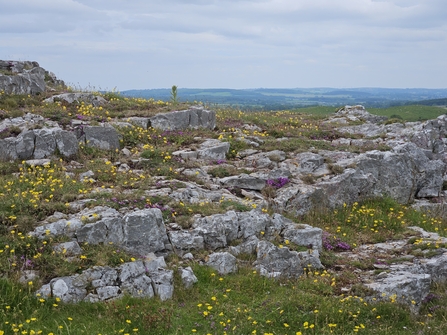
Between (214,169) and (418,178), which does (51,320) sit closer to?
(214,169)

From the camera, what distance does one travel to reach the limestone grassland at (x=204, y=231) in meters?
8.80

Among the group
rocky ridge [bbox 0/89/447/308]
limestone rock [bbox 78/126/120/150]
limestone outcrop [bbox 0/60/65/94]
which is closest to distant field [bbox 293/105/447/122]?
rocky ridge [bbox 0/89/447/308]

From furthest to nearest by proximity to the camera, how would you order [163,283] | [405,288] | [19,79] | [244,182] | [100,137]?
[19,79], [100,137], [244,182], [405,288], [163,283]

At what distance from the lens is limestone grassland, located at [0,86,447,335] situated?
8.80 metres

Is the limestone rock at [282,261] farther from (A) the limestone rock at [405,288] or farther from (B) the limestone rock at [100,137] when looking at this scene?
(B) the limestone rock at [100,137]

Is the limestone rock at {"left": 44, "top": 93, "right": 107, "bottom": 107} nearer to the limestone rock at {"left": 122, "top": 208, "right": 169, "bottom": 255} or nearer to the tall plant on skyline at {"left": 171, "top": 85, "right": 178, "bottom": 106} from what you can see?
the tall plant on skyline at {"left": 171, "top": 85, "right": 178, "bottom": 106}

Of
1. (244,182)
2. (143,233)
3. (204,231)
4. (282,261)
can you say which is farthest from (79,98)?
(282,261)

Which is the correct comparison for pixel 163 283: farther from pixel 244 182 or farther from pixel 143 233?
pixel 244 182

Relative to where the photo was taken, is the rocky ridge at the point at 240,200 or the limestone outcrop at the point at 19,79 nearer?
the rocky ridge at the point at 240,200

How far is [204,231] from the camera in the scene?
1179 cm

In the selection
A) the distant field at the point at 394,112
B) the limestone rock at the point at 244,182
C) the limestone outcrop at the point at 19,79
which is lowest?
the limestone rock at the point at 244,182

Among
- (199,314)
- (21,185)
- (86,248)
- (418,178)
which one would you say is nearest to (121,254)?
(86,248)

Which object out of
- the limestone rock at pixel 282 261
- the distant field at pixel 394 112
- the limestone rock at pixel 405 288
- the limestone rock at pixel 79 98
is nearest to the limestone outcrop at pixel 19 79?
the limestone rock at pixel 79 98

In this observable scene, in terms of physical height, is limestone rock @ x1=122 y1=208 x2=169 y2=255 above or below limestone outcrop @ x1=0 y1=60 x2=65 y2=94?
below
